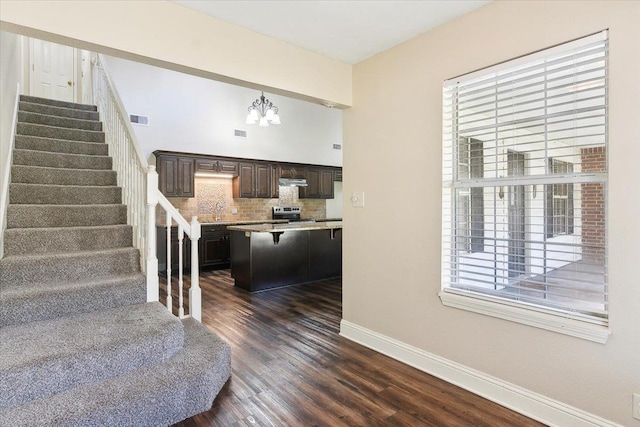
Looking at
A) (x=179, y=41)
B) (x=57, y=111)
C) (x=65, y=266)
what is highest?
(x=57, y=111)

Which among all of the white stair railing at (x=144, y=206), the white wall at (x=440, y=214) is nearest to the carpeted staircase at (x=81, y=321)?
the white stair railing at (x=144, y=206)

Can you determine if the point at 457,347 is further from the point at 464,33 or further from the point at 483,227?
the point at 464,33

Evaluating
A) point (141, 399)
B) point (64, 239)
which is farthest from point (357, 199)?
point (64, 239)

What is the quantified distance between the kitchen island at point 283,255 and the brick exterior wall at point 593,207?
3613 mm

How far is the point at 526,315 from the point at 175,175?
5.90m

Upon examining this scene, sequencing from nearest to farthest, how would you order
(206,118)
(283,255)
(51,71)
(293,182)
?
1. (283,255)
2. (51,71)
3. (206,118)
4. (293,182)

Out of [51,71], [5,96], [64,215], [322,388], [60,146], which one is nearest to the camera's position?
[322,388]

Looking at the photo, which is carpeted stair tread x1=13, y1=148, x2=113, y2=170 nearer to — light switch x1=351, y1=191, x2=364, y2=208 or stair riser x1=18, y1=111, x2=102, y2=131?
stair riser x1=18, y1=111, x2=102, y2=131

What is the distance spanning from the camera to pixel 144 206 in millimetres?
2764

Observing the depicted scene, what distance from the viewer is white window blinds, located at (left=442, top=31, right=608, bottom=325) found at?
178 cm

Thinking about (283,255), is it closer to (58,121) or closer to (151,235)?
(151,235)

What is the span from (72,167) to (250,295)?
2.54 meters

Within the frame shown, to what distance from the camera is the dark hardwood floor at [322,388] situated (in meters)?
1.95

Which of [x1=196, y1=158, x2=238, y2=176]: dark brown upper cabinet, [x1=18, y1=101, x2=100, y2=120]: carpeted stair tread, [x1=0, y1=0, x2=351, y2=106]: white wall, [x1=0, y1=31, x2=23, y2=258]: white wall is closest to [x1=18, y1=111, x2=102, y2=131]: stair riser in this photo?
[x1=18, y1=101, x2=100, y2=120]: carpeted stair tread
